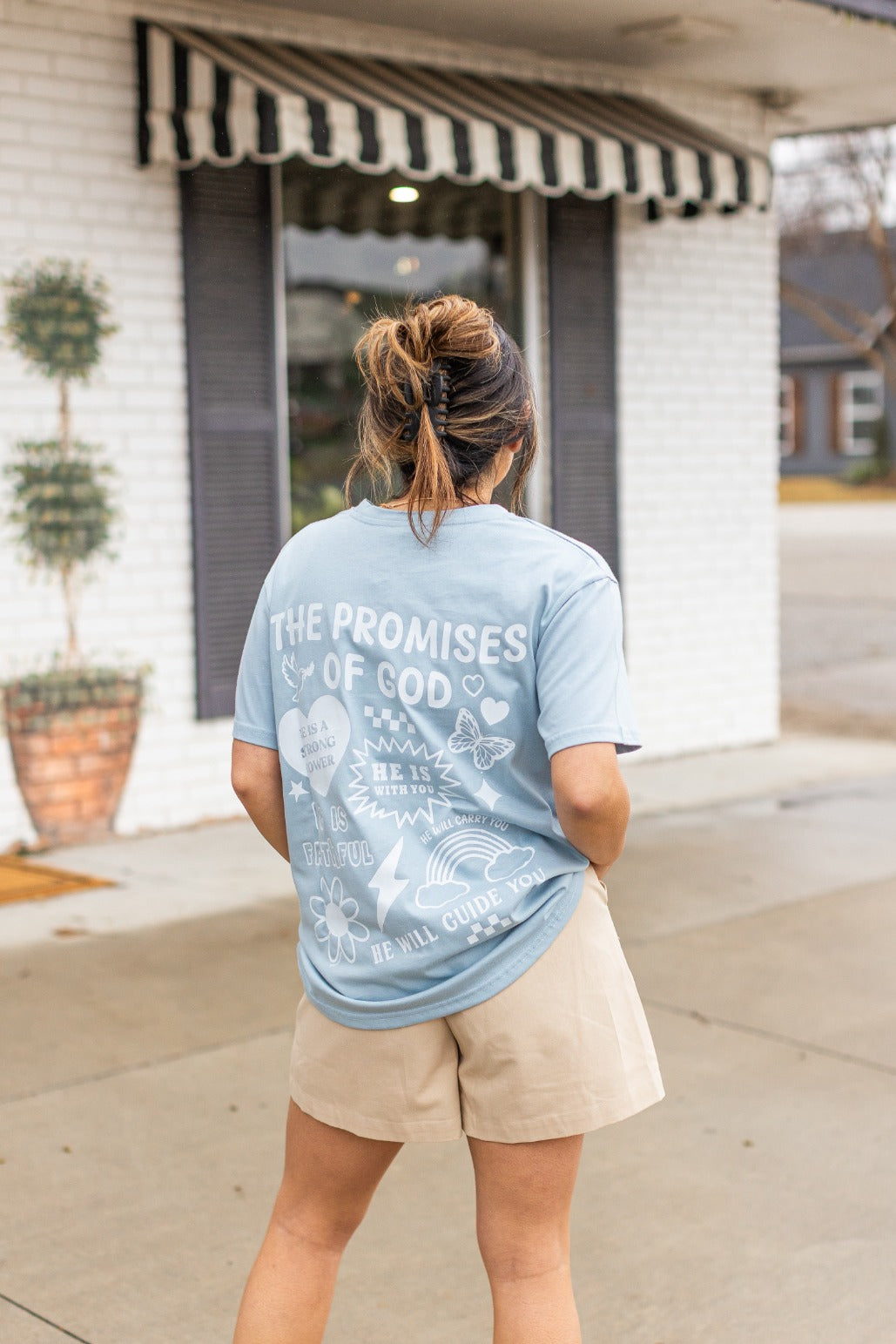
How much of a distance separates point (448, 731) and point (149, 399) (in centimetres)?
509

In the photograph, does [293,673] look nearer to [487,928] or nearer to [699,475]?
[487,928]

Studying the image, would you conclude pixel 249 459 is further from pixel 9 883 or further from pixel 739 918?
pixel 739 918

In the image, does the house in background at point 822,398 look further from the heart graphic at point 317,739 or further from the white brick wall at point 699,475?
the heart graphic at point 317,739

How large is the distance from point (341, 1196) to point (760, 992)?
9.05ft

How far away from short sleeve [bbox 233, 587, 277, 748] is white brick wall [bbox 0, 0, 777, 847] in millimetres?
4422

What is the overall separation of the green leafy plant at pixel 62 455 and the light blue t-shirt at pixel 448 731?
463 cm

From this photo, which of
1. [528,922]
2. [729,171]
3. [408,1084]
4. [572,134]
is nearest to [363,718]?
[528,922]

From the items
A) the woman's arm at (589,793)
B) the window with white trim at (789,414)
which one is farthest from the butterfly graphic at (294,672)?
the window with white trim at (789,414)

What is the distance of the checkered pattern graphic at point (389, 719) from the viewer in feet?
6.46

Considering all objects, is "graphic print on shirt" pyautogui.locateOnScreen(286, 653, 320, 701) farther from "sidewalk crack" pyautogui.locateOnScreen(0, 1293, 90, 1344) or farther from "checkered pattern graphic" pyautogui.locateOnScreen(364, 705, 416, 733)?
"sidewalk crack" pyautogui.locateOnScreen(0, 1293, 90, 1344)

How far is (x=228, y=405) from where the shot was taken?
22.8ft

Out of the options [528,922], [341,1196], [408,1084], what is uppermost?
[528,922]

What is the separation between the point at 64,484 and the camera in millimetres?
6500

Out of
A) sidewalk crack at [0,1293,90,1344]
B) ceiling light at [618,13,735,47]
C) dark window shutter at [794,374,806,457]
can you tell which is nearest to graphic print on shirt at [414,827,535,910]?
sidewalk crack at [0,1293,90,1344]
